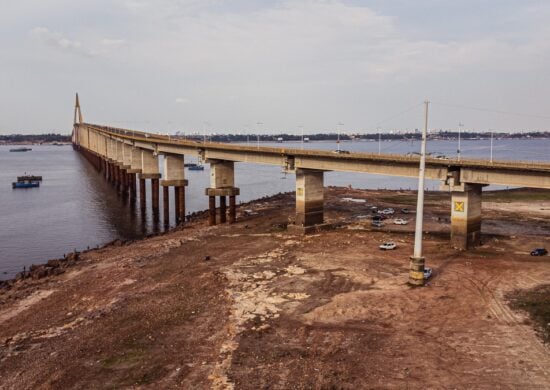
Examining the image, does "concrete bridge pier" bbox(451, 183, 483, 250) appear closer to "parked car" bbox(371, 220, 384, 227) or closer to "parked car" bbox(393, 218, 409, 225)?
"parked car" bbox(371, 220, 384, 227)

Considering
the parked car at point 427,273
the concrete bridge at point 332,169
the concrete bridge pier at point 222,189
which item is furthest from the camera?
the concrete bridge pier at point 222,189

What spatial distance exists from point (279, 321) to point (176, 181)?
54.4 metres

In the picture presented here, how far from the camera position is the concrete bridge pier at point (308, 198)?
56.6 metres

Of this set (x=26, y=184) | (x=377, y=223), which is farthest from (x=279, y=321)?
(x=26, y=184)

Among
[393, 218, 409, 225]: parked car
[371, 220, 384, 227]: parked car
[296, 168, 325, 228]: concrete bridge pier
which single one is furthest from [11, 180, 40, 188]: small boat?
[393, 218, 409, 225]: parked car

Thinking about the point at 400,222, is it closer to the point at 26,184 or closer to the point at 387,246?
the point at 387,246

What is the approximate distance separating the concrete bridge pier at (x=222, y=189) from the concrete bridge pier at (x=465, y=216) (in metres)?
30.7

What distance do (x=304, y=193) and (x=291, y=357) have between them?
3385cm

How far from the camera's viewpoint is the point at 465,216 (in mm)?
45469

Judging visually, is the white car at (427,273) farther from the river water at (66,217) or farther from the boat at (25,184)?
the boat at (25,184)

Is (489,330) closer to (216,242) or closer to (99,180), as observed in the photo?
(216,242)

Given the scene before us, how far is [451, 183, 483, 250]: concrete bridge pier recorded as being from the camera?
45.6m

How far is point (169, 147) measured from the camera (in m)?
81.8

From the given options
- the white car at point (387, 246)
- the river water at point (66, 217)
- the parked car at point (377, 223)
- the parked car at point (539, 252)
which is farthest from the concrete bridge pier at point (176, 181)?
the parked car at point (539, 252)
